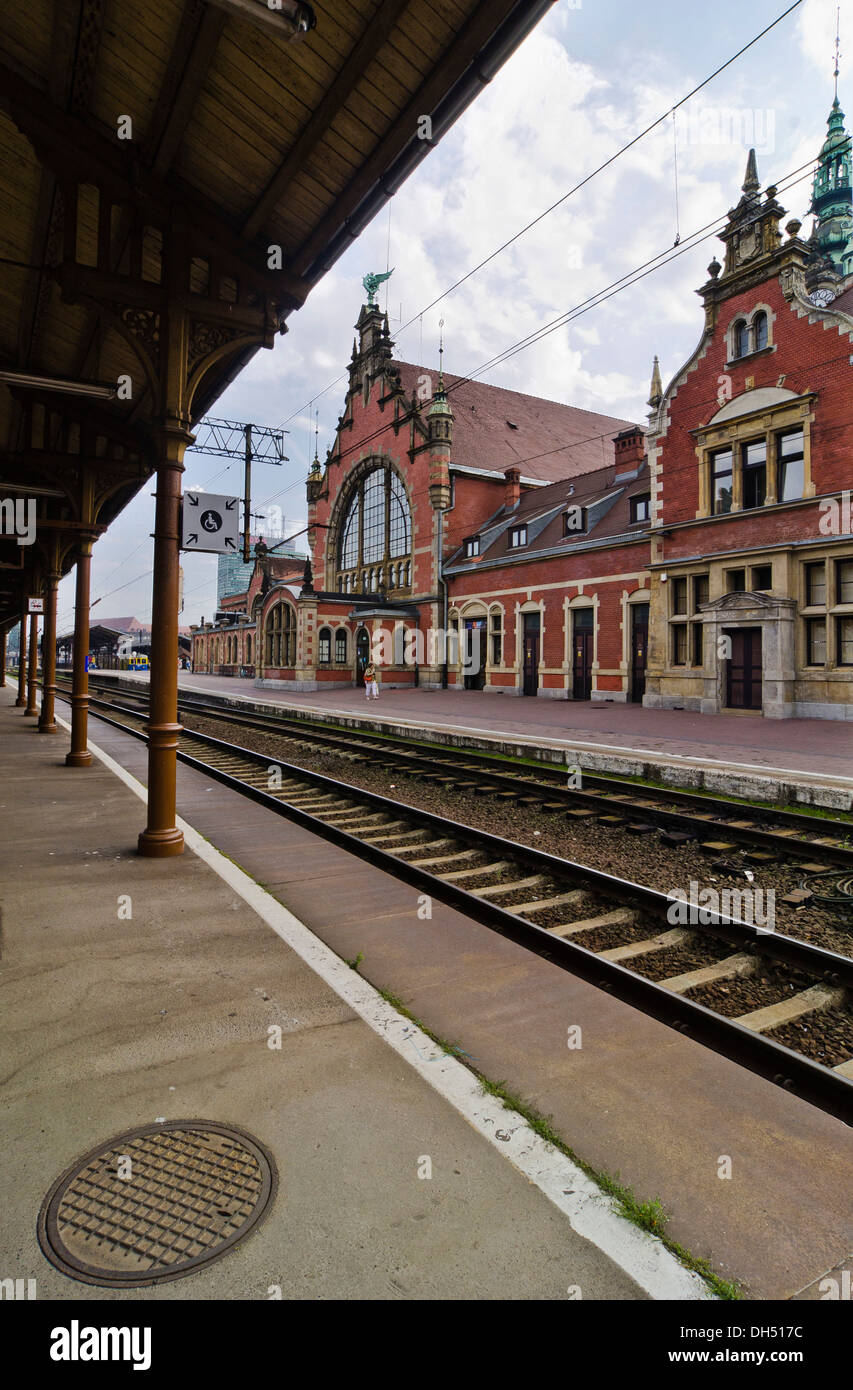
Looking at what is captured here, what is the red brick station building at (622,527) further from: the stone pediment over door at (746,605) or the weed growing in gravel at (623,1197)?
the weed growing in gravel at (623,1197)

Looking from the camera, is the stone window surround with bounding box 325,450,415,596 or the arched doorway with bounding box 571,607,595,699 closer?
the arched doorway with bounding box 571,607,595,699

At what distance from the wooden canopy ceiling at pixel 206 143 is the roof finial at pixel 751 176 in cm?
2208

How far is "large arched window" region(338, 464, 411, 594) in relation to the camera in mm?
44219

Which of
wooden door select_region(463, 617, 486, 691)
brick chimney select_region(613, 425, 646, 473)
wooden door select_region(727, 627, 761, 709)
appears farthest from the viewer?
wooden door select_region(463, 617, 486, 691)

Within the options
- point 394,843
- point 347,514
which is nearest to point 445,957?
point 394,843

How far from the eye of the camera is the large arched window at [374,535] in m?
44.2

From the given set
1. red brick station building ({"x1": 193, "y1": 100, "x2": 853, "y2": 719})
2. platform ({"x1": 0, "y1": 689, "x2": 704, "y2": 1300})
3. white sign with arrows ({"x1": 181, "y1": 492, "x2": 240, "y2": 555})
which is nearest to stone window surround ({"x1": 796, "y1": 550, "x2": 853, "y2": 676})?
red brick station building ({"x1": 193, "y1": 100, "x2": 853, "y2": 719})

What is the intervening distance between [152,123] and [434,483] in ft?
114

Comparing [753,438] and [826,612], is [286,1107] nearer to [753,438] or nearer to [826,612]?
[826,612]

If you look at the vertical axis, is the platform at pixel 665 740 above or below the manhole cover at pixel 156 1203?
above

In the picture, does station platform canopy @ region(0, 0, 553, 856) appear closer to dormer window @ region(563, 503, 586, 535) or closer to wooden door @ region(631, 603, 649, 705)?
wooden door @ region(631, 603, 649, 705)

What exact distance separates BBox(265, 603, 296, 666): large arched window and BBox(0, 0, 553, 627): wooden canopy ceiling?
117ft

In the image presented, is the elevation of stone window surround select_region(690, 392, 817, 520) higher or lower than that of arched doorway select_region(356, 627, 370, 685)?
higher

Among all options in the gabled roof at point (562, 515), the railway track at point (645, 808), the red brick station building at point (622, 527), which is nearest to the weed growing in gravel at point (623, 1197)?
the railway track at point (645, 808)
